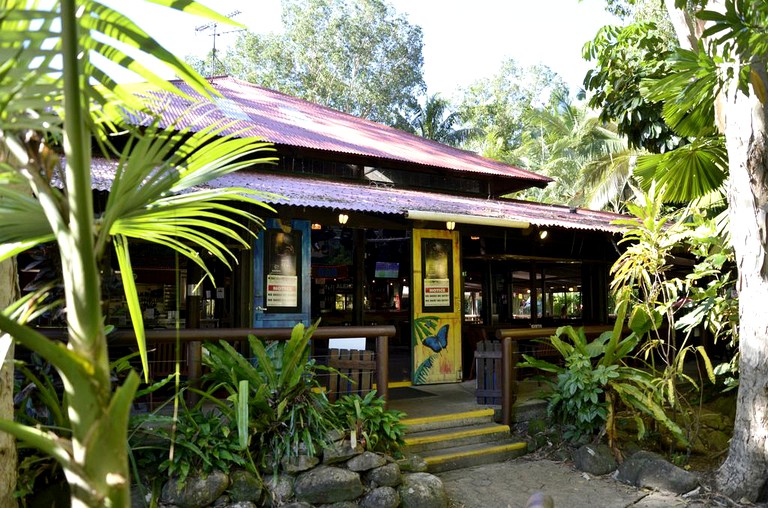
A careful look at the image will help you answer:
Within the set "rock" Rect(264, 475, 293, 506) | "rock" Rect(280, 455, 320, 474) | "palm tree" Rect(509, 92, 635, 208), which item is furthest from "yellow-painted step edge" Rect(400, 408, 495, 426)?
"palm tree" Rect(509, 92, 635, 208)

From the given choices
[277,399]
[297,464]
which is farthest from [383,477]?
[277,399]

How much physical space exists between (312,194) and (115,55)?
18.0 feet

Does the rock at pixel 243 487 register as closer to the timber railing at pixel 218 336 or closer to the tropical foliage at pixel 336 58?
the timber railing at pixel 218 336

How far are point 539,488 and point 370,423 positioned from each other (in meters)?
1.71

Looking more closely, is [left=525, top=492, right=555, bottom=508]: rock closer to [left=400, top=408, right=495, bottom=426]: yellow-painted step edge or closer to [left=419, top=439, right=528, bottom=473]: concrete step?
[left=419, top=439, right=528, bottom=473]: concrete step

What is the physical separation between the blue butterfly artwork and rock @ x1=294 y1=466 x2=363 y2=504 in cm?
396

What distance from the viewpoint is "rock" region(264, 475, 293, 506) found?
437 cm

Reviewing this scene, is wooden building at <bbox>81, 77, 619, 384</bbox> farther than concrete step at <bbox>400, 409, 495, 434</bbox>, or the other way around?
wooden building at <bbox>81, 77, 619, 384</bbox>

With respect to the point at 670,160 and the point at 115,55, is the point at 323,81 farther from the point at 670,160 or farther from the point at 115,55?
the point at 115,55

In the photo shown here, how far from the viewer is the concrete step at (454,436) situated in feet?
18.9

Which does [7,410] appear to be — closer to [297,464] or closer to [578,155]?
[297,464]

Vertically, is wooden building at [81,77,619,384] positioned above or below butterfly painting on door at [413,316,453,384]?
above

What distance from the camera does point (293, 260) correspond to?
750cm

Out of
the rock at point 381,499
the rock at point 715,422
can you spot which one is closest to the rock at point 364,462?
the rock at point 381,499
